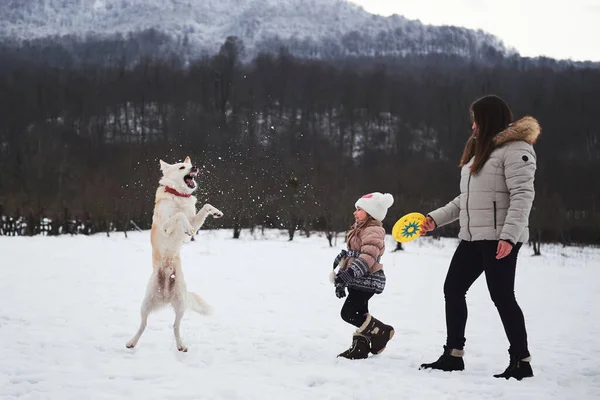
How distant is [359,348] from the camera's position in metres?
4.40

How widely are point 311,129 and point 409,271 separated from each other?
42723 mm

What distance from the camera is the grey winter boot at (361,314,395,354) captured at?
4453 mm

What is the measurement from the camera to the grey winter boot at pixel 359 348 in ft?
14.4

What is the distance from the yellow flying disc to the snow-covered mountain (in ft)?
295

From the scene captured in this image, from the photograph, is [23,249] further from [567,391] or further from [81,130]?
[81,130]

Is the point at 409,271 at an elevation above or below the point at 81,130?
below

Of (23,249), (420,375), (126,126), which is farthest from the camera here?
(126,126)

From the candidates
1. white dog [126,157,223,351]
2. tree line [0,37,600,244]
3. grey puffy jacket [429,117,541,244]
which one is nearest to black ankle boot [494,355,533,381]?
grey puffy jacket [429,117,541,244]

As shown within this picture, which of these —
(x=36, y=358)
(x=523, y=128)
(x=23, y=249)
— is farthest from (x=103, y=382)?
(x=23, y=249)

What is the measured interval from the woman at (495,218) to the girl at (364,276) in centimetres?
58

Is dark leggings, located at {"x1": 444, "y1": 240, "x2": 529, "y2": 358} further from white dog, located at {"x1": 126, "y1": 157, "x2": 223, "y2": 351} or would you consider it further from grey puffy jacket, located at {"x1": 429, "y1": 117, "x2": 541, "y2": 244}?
white dog, located at {"x1": 126, "y1": 157, "x2": 223, "y2": 351}

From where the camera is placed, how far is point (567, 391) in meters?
3.52

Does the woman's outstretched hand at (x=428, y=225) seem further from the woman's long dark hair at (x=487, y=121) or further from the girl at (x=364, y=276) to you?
the woman's long dark hair at (x=487, y=121)

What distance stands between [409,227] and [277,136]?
47838 millimetres
